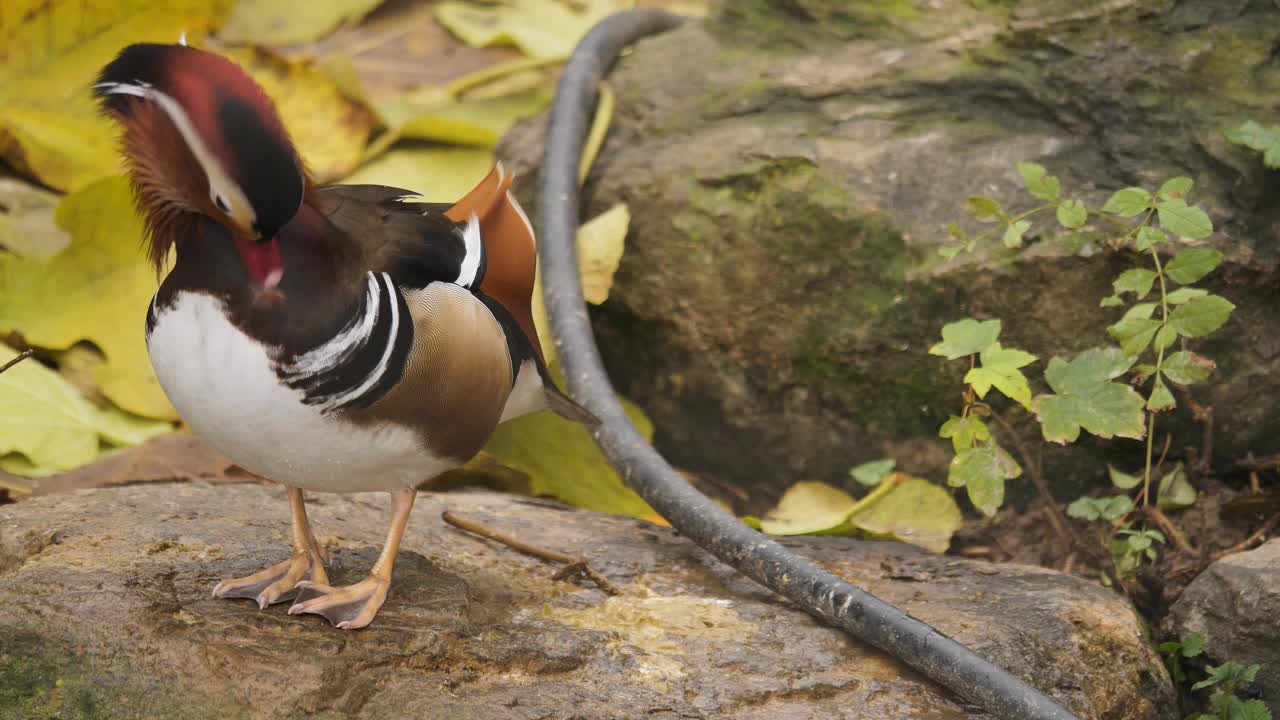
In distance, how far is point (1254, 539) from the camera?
2.58m

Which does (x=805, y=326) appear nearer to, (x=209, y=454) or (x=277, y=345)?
(x=209, y=454)

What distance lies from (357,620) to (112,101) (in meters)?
0.80

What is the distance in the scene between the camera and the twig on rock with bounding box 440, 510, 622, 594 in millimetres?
2260

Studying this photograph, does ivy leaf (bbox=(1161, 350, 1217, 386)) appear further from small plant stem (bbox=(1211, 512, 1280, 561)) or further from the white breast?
the white breast

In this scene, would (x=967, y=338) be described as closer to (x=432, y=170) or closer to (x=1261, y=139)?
(x=1261, y=139)

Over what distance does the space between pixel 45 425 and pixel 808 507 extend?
1.60 metres

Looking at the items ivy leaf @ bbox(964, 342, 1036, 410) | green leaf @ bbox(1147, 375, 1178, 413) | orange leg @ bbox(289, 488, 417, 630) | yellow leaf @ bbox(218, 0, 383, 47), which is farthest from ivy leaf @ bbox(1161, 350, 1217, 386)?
yellow leaf @ bbox(218, 0, 383, 47)

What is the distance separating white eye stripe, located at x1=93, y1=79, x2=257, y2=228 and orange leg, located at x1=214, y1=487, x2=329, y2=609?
58 cm

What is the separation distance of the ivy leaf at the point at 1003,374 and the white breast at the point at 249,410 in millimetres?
1073

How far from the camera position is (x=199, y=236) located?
65.8 inches

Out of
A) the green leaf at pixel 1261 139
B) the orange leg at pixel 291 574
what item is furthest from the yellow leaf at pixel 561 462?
the green leaf at pixel 1261 139

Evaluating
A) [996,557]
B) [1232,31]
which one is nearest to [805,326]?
[996,557]

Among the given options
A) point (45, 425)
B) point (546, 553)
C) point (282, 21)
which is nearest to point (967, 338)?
point (546, 553)

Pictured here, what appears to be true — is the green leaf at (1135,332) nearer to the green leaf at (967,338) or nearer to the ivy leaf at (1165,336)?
the ivy leaf at (1165,336)
